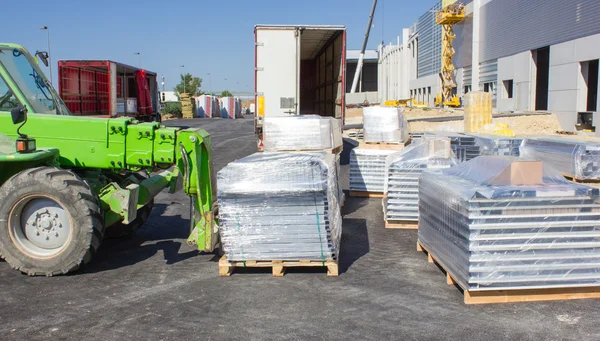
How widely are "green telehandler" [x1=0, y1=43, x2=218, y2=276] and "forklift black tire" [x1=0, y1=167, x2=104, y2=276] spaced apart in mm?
11

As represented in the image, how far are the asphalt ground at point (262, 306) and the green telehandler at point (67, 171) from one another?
1.28 ft

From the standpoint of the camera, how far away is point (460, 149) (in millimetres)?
10828

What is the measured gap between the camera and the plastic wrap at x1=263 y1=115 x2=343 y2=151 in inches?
392

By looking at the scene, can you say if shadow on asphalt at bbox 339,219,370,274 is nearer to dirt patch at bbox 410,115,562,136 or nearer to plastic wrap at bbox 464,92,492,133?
plastic wrap at bbox 464,92,492,133

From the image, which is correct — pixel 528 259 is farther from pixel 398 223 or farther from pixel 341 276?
pixel 398 223

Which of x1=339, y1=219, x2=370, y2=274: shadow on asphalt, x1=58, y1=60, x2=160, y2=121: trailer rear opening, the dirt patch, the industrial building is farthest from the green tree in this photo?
x1=339, y1=219, x2=370, y2=274: shadow on asphalt

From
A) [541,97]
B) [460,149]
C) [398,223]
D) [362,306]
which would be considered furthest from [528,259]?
[541,97]

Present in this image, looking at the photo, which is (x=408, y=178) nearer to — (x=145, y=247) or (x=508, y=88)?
(x=145, y=247)

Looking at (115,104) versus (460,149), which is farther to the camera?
(115,104)

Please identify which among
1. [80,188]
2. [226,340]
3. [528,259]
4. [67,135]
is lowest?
[226,340]

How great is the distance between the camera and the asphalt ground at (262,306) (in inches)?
180

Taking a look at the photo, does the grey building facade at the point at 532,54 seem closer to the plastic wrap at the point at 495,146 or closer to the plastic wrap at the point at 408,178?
the plastic wrap at the point at 495,146

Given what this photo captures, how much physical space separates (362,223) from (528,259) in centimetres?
388

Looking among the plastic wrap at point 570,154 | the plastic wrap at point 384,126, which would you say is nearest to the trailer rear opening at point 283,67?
the plastic wrap at point 384,126
